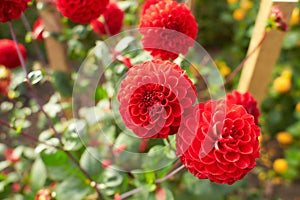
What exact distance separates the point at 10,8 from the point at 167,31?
1.06ft

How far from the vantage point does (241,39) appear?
6.74 ft

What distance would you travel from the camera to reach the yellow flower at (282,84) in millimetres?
1734

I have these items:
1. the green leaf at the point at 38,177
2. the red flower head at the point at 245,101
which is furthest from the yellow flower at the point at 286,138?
the green leaf at the point at 38,177

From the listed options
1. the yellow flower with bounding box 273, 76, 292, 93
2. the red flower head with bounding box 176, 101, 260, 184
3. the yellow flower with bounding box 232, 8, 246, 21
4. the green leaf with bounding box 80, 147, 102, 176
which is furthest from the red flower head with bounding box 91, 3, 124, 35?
the yellow flower with bounding box 232, 8, 246, 21

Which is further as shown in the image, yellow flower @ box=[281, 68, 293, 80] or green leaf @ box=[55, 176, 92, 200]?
yellow flower @ box=[281, 68, 293, 80]

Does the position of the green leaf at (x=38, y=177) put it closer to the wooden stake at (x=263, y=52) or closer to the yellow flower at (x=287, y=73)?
the wooden stake at (x=263, y=52)

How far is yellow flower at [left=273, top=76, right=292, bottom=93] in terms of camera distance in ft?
5.69

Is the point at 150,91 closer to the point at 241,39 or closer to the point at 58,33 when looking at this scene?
the point at 58,33

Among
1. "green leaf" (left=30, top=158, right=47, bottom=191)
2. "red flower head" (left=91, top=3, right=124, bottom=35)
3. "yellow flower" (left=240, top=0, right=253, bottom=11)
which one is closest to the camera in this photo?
"red flower head" (left=91, top=3, right=124, bottom=35)

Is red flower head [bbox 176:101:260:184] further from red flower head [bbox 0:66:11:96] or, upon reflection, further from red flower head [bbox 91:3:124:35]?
red flower head [bbox 0:66:11:96]

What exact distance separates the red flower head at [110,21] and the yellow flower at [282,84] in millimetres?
1135

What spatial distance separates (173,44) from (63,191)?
0.53 metres

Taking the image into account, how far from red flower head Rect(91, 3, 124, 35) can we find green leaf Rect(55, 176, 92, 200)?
422mm

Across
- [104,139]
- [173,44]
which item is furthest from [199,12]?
[173,44]
